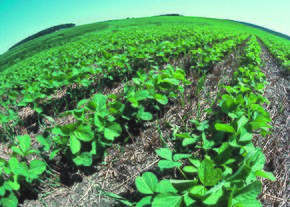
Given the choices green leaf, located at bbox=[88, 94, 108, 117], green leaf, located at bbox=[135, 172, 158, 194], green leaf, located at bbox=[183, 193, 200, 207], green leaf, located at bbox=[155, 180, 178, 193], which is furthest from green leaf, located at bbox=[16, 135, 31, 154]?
green leaf, located at bbox=[183, 193, 200, 207]

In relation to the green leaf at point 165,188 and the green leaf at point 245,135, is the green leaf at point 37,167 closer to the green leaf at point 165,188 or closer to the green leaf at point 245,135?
the green leaf at point 165,188

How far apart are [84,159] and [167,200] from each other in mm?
821

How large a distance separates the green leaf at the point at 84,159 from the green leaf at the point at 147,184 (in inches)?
21.5

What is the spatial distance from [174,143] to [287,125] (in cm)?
128

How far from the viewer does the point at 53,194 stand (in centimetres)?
168

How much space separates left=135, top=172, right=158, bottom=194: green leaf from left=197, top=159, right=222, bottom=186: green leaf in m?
0.29

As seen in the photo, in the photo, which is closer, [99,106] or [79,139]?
[79,139]

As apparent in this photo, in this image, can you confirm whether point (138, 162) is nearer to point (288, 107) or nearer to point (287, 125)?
point (287, 125)

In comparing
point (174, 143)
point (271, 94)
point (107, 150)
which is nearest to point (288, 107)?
point (271, 94)

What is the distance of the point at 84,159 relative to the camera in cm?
167

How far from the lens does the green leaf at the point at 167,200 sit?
1109 millimetres

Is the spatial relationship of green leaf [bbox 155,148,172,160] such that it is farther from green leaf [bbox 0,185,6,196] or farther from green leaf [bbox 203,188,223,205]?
green leaf [bbox 0,185,6,196]

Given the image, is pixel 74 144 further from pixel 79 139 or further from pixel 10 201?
pixel 10 201

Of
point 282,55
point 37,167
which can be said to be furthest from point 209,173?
point 282,55
